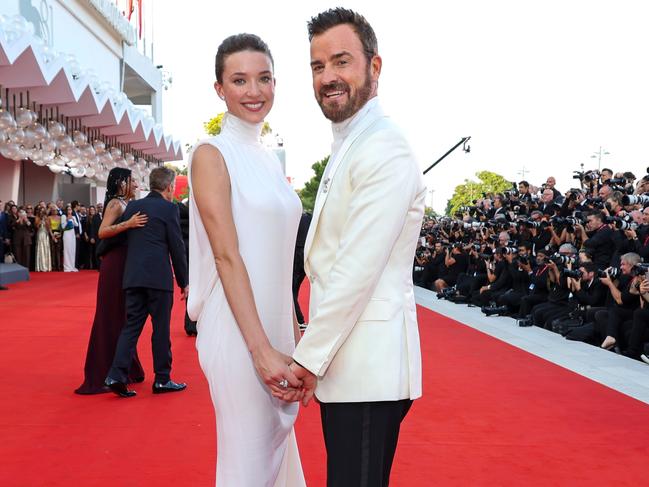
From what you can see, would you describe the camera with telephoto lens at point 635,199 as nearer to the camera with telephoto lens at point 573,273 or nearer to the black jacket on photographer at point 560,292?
the camera with telephoto lens at point 573,273

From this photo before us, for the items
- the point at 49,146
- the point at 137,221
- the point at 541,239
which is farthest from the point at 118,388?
the point at 49,146

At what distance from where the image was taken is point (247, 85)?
87.0 inches

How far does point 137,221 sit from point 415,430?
7.76 feet

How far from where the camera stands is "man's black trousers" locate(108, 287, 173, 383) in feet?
16.8

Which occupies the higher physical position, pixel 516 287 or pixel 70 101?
pixel 70 101

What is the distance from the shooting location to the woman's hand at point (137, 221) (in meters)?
5.13

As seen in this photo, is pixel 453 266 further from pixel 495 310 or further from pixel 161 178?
pixel 161 178

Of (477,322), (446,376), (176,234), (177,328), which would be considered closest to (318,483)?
(176,234)

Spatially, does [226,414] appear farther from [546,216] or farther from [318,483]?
[546,216]

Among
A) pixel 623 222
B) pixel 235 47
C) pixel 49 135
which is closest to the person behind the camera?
pixel 235 47

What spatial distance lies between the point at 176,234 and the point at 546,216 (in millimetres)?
6900

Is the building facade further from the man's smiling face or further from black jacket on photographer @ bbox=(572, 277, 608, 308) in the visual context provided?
the man's smiling face

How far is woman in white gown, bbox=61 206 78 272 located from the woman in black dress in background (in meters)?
13.9

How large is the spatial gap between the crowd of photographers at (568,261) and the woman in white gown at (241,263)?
5.89 m
